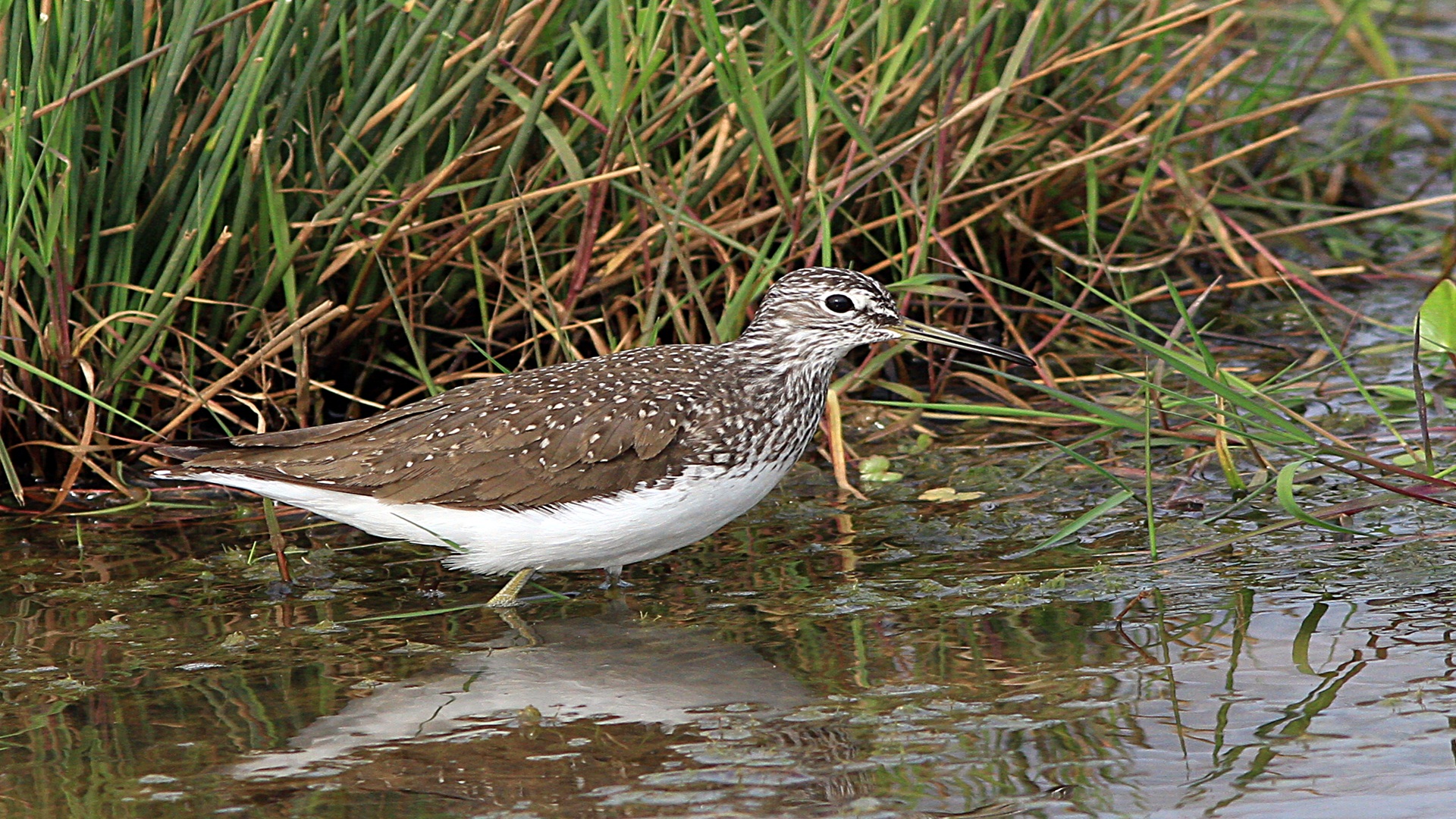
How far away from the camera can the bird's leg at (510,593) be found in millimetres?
5090

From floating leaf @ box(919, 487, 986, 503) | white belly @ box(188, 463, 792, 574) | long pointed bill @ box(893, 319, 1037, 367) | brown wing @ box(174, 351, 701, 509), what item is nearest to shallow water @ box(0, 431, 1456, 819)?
floating leaf @ box(919, 487, 986, 503)

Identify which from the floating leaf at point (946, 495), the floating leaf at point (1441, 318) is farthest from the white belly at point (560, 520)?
the floating leaf at point (1441, 318)

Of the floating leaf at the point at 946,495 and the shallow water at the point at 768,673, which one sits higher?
the floating leaf at the point at 946,495

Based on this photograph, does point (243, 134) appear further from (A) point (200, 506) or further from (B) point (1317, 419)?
(B) point (1317, 419)

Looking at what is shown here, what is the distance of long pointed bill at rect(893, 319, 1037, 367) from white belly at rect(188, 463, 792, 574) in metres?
0.66

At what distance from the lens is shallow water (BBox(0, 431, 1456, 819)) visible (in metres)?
3.71

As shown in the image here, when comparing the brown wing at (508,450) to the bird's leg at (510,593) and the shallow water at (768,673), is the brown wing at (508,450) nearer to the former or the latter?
the bird's leg at (510,593)

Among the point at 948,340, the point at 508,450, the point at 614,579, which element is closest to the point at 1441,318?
the point at 948,340

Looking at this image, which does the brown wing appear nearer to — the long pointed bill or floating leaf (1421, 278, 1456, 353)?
the long pointed bill

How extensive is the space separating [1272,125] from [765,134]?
3.68m

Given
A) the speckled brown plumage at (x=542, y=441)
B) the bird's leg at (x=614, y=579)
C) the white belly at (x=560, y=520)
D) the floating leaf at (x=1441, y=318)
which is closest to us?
the floating leaf at (x=1441, y=318)

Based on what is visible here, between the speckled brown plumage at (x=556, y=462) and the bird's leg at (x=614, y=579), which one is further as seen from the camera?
the bird's leg at (x=614, y=579)

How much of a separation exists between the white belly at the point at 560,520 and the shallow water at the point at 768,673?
0.20 meters

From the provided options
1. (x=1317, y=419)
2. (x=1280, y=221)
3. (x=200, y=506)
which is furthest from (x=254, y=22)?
(x=1280, y=221)
